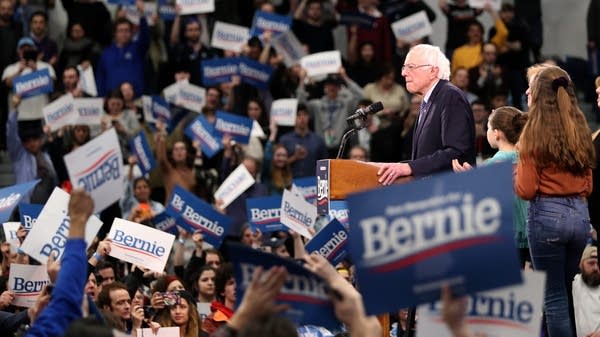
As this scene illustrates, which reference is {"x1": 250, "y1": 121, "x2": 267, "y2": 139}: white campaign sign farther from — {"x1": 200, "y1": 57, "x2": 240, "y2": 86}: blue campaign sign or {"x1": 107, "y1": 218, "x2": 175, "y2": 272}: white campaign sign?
{"x1": 107, "y1": 218, "x2": 175, "y2": 272}: white campaign sign

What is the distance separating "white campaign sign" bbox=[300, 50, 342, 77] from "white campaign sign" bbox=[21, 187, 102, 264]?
6358mm

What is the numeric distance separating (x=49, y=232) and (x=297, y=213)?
2385 mm

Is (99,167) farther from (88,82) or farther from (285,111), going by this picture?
(88,82)

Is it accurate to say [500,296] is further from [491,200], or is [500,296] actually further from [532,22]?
[532,22]

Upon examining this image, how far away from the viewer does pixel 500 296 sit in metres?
5.15

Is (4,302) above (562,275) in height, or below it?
below

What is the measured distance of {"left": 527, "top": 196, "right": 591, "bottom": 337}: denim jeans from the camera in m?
6.94

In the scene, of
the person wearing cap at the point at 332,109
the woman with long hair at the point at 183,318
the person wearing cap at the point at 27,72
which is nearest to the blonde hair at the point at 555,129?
the woman with long hair at the point at 183,318

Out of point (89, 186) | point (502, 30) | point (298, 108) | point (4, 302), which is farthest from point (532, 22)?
point (4, 302)

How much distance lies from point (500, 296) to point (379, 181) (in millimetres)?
2109

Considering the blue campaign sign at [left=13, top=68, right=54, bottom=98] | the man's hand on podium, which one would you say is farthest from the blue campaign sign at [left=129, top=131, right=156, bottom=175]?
the man's hand on podium

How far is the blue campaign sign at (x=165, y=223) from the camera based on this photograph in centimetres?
1212

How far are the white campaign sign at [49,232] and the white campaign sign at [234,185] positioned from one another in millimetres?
3847

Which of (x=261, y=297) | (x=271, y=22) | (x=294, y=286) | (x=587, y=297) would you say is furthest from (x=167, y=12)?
(x=261, y=297)
